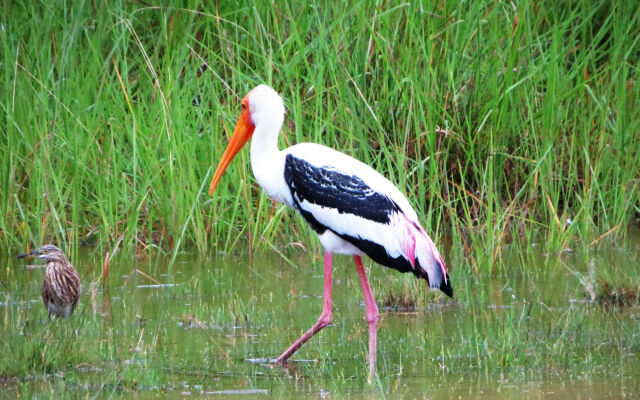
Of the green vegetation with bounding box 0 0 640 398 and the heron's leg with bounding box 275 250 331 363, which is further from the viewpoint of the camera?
the green vegetation with bounding box 0 0 640 398

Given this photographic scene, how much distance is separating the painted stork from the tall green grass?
161cm

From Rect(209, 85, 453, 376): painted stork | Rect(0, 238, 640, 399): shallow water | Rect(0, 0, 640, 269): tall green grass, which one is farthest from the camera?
Rect(0, 0, 640, 269): tall green grass

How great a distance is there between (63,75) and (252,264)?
2.31 meters


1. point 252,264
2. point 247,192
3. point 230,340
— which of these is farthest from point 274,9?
point 230,340

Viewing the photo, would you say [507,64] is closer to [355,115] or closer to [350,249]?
[355,115]

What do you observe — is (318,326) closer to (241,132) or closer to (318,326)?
(318,326)

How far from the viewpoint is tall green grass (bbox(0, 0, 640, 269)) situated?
809cm

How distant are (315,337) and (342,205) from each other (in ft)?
2.42

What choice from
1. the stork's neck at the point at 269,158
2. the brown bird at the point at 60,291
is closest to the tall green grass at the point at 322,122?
the brown bird at the point at 60,291

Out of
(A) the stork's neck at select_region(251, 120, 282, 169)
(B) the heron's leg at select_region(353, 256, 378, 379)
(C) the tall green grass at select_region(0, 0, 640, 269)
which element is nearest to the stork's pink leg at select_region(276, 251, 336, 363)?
(B) the heron's leg at select_region(353, 256, 378, 379)

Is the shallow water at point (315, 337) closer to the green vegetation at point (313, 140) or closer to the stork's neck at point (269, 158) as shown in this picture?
the green vegetation at point (313, 140)

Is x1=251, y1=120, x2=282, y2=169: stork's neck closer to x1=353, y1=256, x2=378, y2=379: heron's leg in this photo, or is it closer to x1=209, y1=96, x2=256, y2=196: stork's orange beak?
x1=209, y1=96, x2=256, y2=196: stork's orange beak

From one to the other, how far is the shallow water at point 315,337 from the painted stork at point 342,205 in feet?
1.17

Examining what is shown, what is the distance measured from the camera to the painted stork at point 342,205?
5.89 meters
